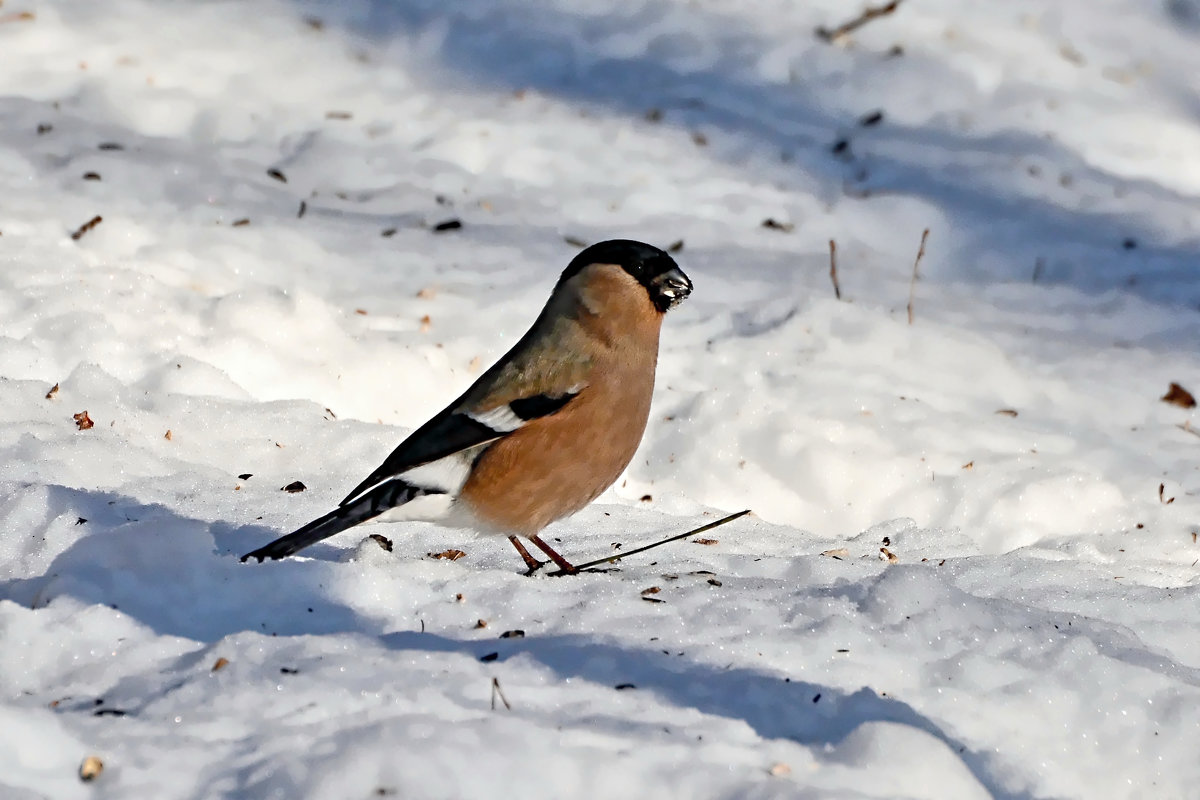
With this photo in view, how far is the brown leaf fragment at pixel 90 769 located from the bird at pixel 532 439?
3.66 ft

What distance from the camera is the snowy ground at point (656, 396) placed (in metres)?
3.06

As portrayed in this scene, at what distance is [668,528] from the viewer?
15.5 ft

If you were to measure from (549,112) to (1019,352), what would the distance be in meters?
3.72

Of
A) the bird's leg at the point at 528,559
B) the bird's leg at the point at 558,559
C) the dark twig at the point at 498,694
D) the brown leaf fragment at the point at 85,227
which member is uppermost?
the dark twig at the point at 498,694

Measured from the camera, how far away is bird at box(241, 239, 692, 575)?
3912mm

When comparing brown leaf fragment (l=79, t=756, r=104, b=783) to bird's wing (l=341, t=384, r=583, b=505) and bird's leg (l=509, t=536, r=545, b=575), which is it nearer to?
bird's wing (l=341, t=384, r=583, b=505)

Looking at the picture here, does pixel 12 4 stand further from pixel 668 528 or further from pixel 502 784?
pixel 502 784

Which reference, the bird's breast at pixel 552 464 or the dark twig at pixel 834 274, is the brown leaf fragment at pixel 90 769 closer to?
the bird's breast at pixel 552 464

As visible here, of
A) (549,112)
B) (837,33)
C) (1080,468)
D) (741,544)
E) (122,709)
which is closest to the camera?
(122,709)

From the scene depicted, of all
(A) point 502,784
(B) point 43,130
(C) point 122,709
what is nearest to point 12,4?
(B) point 43,130

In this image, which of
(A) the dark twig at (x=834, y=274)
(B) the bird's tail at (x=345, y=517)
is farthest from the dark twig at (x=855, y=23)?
(B) the bird's tail at (x=345, y=517)

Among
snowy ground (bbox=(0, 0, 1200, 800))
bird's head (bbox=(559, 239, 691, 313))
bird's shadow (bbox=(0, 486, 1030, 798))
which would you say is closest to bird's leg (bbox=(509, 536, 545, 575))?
snowy ground (bbox=(0, 0, 1200, 800))

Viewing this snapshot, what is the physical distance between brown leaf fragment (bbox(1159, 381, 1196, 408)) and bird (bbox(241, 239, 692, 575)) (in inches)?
126

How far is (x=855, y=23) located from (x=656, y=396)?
526cm
